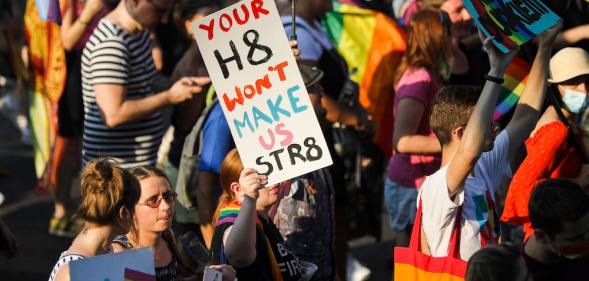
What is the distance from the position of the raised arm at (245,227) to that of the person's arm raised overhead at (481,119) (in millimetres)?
711

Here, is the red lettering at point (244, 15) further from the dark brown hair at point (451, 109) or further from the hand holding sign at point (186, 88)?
the hand holding sign at point (186, 88)

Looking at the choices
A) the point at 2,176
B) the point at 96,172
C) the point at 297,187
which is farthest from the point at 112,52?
the point at 2,176

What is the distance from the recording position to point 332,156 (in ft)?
21.3

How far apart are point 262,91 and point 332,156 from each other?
189 centimetres

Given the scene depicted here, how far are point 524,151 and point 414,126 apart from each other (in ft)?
1.91

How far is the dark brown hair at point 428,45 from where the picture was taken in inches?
261

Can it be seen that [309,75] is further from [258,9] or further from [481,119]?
[481,119]

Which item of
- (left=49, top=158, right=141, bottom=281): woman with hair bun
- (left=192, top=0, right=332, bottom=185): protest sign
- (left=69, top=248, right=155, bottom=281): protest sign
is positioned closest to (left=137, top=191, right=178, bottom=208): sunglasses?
(left=49, top=158, right=141, bottom=281): woman with hair bun

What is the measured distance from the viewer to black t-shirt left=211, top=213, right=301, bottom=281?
4699 millimetres

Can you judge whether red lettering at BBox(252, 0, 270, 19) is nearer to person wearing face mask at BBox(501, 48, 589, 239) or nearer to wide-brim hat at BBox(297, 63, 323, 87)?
wide-brim hat at BBox(297, 63, 323, 87)

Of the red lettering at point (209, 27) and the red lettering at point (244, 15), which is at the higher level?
the red lettering at point (244, 15)

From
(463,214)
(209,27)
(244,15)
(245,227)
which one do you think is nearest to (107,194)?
(245,227)

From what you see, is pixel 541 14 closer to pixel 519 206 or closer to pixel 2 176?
pixel 519 206

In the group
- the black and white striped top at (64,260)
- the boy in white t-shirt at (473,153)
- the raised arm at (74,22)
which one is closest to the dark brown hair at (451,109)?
the boy in white t-shirt at (473,153)
